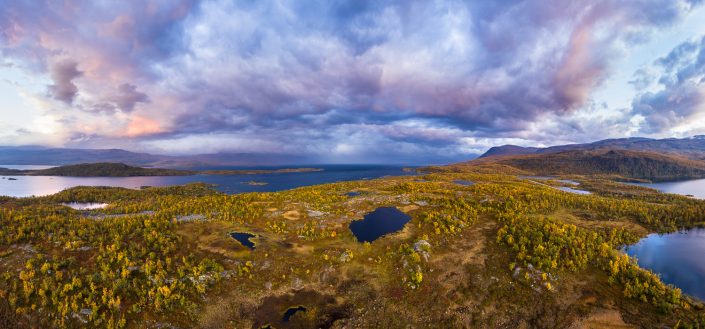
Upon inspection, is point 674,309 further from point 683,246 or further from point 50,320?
point 50,320

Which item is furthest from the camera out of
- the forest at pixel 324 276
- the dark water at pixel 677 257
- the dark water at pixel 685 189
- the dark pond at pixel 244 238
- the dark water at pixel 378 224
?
the dark water at pixel 685 189

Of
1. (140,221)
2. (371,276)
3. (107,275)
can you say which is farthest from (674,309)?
(140,221)

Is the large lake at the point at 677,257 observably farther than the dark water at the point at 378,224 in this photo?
No

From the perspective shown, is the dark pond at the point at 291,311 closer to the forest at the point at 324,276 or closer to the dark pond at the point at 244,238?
the forest at the point at 324,276

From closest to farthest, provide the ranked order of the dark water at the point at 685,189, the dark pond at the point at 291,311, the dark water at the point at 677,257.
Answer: the dark pond at the point at 291,311, the dark water at the point at 677,257, the dark water at the point at 685,189

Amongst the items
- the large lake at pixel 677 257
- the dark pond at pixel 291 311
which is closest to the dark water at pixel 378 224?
the dark pond at pixel 291 311

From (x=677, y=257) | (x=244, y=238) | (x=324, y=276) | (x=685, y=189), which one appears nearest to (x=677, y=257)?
(x=677, y=257)
